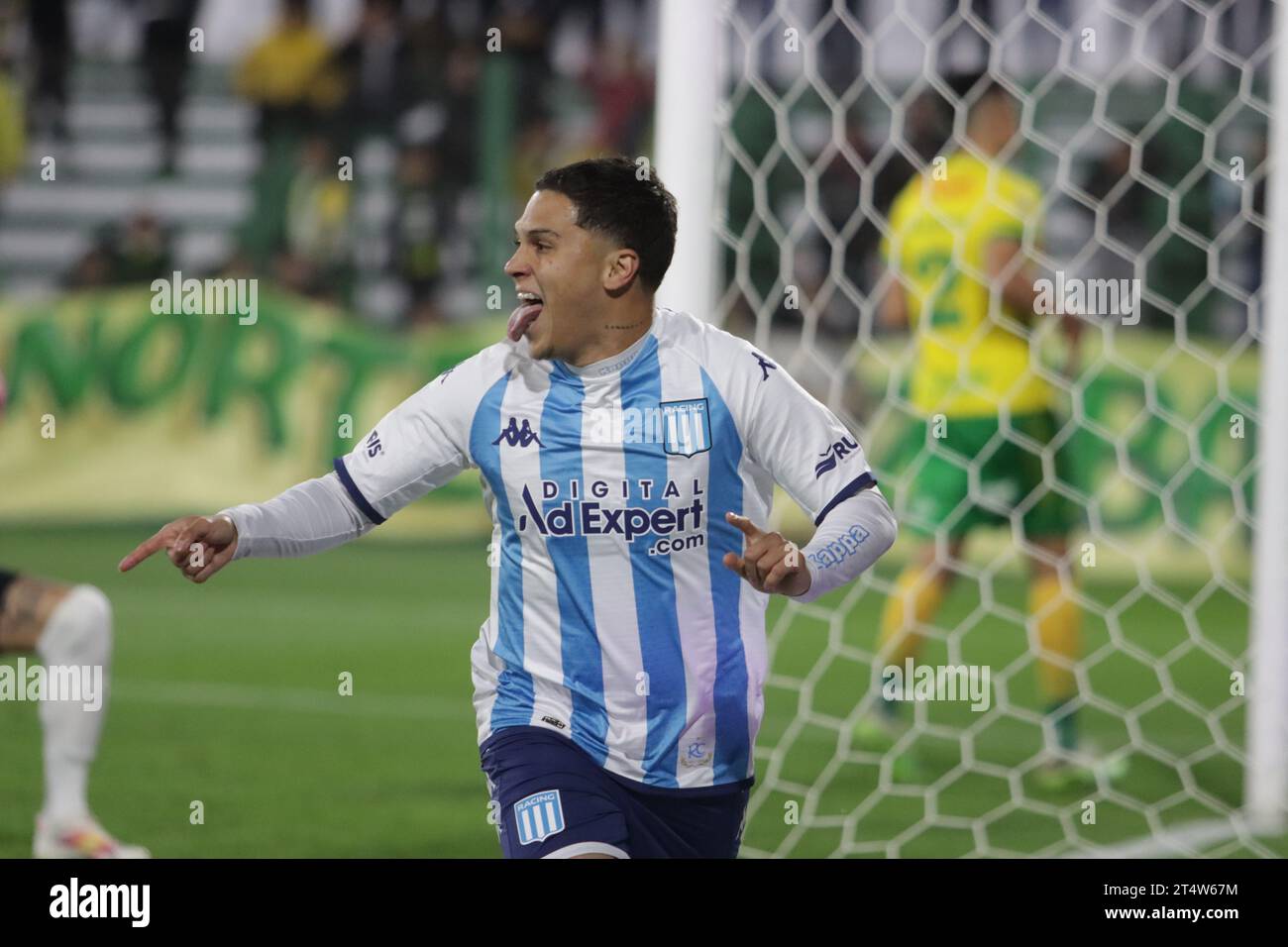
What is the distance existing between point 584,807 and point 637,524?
0.46 metres

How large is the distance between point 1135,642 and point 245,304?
22.8ft

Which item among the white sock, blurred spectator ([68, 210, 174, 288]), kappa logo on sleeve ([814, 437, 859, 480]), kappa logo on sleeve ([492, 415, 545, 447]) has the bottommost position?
the white sock

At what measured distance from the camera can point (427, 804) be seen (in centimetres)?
496

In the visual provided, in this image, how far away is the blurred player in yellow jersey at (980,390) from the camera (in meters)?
5.23

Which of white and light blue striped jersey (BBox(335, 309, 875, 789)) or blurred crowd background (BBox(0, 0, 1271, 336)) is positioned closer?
white and light blue striped jersey (BBox(335, 309, 875, 789))

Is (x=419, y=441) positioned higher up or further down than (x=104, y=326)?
further down

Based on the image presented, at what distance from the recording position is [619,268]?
9.69 ft

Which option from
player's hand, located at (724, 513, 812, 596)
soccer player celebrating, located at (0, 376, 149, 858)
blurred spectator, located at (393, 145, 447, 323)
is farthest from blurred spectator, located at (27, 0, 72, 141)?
player's hand, located at (724, 513, 812, 596)

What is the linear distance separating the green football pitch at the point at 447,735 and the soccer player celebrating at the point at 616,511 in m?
1.60

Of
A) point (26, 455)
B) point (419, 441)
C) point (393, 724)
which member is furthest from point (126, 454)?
point (419, 441)

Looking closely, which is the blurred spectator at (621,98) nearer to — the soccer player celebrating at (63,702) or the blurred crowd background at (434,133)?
the blurred crowd background at (434,133)

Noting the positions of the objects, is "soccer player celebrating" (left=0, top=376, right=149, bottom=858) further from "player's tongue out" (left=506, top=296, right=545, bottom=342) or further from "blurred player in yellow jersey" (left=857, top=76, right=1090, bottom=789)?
"blurred player in yellow jersey" (left=857, top=76, right=1090, bottom=789)

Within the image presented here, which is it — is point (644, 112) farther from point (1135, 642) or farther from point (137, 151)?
point (1135, 642)

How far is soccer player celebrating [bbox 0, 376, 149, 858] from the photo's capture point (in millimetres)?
4000
